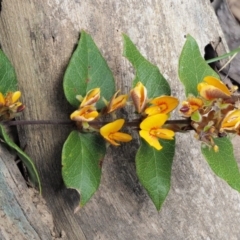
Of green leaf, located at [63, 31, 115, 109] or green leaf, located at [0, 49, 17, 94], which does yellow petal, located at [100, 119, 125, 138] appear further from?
green leaf, located at [0, 49, 17, 94]

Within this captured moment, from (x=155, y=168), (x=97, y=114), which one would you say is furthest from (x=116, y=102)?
(x=155, y=168)

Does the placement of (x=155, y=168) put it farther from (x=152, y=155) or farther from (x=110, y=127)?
(x=110, y=127)

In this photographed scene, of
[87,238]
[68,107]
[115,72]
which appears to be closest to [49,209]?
[87,238]

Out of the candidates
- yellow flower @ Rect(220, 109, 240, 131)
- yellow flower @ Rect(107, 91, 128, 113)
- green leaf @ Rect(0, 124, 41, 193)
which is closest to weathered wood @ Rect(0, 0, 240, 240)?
green leaf @ Rect(0, 124, 41, 193)

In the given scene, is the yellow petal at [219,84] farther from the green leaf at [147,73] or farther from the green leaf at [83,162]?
the green leaf at [83,162]

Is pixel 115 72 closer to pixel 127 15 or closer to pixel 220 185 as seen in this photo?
pixel 127 15
